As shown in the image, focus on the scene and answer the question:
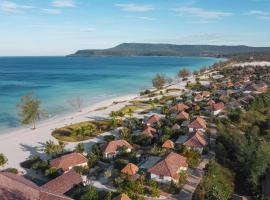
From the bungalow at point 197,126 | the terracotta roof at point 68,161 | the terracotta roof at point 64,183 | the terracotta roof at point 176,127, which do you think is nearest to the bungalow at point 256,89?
the bungalow at point 197,126

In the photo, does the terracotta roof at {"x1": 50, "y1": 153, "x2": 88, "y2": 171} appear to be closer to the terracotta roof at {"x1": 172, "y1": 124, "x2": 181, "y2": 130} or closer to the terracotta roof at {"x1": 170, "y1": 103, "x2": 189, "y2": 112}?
the terracotta roof at {"x1": 172, "y1": 124, "x2": 181, "y2": 130}

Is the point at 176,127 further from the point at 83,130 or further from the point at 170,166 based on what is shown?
the point at 170,166

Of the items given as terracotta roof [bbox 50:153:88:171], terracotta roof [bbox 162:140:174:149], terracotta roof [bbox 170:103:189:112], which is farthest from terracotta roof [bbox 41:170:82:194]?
terracotta roof [bbox 170:103:189:112]

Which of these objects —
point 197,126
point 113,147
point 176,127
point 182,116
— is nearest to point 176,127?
point 176,127

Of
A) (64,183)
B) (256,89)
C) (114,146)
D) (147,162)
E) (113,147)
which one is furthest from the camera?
(256,89)

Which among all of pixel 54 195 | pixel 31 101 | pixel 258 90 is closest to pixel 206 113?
pixel 258 90

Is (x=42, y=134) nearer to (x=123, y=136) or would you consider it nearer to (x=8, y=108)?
(x=123, y=136)

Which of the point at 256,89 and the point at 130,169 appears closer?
the point at 130,169
